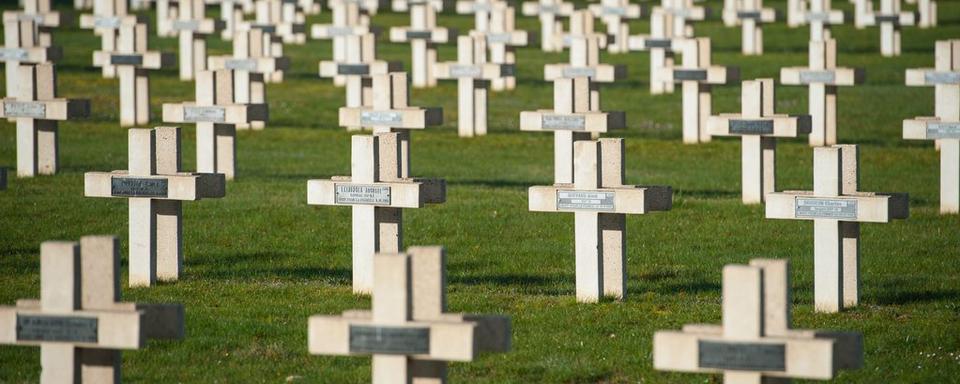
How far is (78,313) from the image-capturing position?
320 inches

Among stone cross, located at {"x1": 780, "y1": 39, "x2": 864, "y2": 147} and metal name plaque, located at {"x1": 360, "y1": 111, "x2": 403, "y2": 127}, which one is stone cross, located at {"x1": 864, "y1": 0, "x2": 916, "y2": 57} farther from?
metal name plaque, located at {"x1": 360, "y1": 111, "x2": 403, "y2": 127}

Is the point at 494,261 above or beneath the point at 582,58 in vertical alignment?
beneath

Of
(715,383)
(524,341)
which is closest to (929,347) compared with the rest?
(715,383)

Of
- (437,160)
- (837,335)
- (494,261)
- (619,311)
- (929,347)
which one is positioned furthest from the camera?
(437,160)

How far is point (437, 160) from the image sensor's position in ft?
78.0

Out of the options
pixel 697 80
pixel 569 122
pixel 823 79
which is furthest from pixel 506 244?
pixel 697 80

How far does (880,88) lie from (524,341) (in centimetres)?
2160

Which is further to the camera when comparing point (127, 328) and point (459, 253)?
point (459, 253)

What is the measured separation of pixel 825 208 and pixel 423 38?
1967 cm

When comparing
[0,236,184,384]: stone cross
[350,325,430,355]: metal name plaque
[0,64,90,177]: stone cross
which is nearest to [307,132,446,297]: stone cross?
[0,236,184,384]: stone cross

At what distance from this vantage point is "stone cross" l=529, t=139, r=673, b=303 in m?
12.9

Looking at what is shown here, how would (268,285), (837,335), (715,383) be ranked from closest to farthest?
1. (837,335)
2. (715,383)
3. (268,285)

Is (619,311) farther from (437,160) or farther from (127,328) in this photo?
(437,160)

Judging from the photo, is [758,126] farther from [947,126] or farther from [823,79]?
[823,79]
